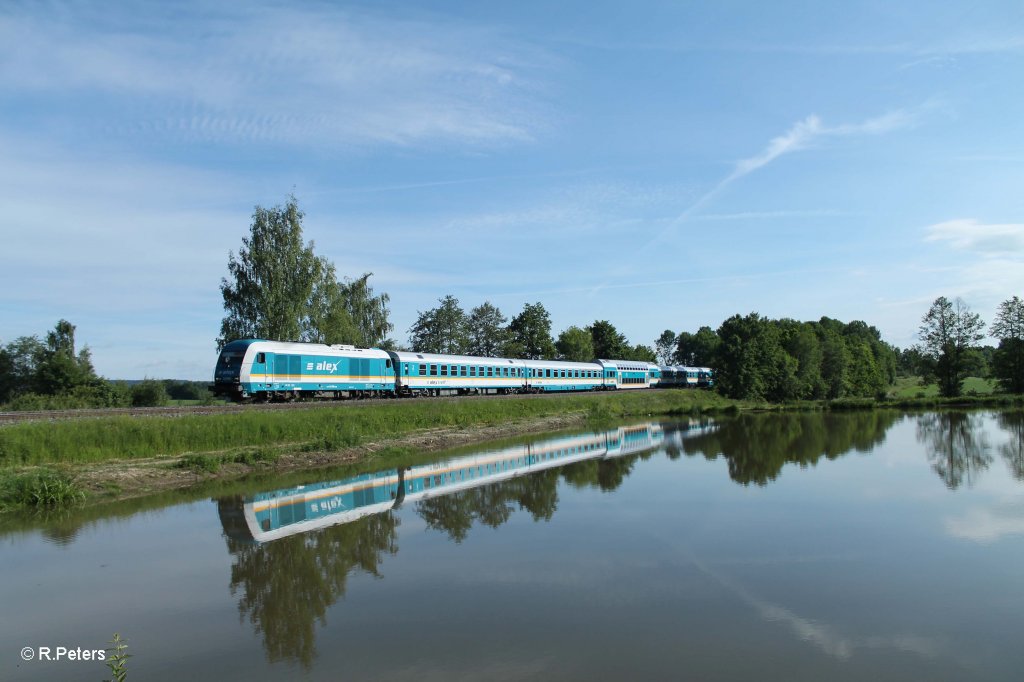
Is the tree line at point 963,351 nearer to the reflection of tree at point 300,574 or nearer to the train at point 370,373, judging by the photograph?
the train at point 370,373

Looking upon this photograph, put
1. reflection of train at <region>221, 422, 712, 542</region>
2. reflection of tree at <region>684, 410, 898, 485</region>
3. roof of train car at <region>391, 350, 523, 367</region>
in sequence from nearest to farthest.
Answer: reflection of train at <region>221, 422, 712, 542</region> < reflection of tree at <region>684, 410, 898, 485</region> < roof of train car at <region>391, 350, 523, 367</region>

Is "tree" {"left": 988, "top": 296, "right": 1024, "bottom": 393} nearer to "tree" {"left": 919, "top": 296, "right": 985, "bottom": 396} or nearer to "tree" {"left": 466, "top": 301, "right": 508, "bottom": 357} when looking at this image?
"tree" {"left": 919, "top": 296, "right": 985, "bottom": 396}

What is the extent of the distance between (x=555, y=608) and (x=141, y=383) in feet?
127

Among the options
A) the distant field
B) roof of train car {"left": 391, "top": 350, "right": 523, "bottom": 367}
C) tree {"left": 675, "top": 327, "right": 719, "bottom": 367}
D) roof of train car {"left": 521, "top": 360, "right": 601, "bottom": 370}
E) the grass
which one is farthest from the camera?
tree {"left": 675, "top": 327, "right": 719, "bottom": 367}

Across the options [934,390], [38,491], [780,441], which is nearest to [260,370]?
[38,491]

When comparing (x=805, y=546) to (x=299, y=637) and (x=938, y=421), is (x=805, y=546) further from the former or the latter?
(x=938, y=421)

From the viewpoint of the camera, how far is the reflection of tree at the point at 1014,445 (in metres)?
23.2

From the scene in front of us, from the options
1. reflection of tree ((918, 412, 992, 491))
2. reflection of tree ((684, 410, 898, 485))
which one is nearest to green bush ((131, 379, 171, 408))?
reflection of tree ((684, 410, 898, 485))

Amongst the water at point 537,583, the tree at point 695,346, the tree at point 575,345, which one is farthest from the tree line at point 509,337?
the water at point 537,583

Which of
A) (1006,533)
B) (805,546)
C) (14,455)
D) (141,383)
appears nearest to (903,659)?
(805,546)

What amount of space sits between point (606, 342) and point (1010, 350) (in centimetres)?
5387

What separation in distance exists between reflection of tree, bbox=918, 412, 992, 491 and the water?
229cm

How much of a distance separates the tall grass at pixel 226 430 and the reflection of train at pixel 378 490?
4.24 metres

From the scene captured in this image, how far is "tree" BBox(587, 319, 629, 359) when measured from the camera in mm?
107375
